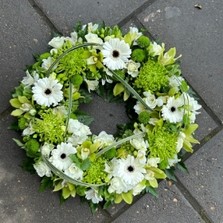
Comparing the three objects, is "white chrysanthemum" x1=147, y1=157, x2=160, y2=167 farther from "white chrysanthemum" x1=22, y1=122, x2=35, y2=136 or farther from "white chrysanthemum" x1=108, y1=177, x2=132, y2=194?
"white chrysanthemum" x1=22, y1=122, x2=35, y2=136

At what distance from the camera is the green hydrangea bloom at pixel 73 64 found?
1608 mm

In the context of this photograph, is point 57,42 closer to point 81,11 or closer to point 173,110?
point 81,11

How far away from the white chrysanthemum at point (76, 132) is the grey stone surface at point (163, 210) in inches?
10.6

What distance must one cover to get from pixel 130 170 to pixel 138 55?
1.00 feet

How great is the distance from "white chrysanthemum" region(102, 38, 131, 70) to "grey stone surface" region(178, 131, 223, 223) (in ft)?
1.22

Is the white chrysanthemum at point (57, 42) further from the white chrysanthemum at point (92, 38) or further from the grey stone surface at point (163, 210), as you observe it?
the grey stone surface at point (163, 210)

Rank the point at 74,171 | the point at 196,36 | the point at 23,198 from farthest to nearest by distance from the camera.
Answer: the point at 196,36 → the point at 23,198 → the point at 74,171

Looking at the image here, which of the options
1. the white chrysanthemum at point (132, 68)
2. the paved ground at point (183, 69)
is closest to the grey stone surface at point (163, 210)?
the paved ground at point (183, 69)

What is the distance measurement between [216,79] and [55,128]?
0.53 metres

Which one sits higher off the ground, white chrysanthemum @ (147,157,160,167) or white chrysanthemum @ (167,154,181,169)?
white chrysanthemum @ (147,157,160,167)

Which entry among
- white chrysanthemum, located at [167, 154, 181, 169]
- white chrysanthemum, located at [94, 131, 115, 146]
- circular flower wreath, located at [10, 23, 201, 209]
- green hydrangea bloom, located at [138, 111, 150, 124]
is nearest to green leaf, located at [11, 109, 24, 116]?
circular flower wreath, located at [10, 23, 201, 209]

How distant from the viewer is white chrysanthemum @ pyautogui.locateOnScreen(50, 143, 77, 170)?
5.19 feet

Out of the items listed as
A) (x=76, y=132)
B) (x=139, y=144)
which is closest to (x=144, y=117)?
(x=139, y=144)

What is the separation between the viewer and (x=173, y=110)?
163 cm
